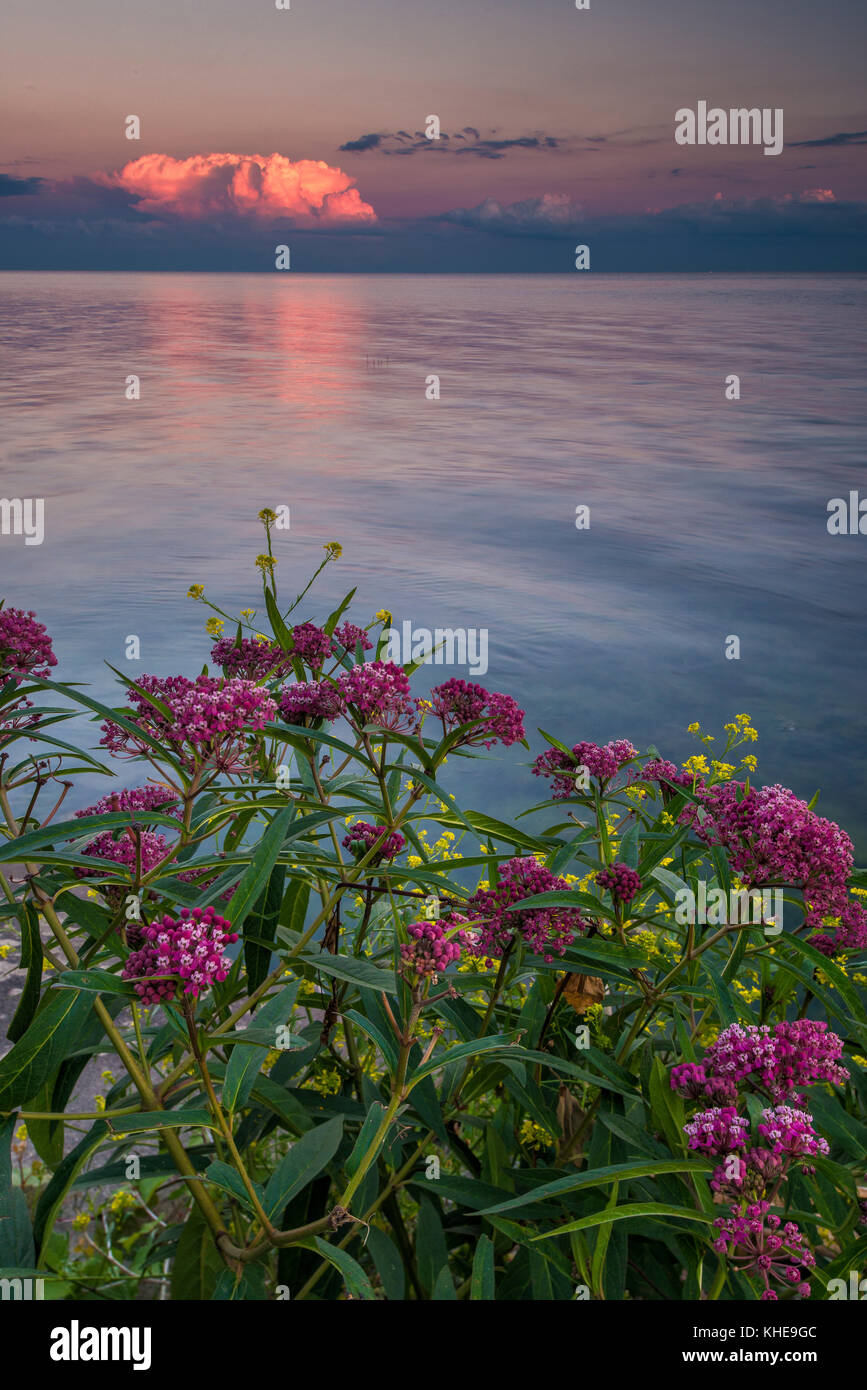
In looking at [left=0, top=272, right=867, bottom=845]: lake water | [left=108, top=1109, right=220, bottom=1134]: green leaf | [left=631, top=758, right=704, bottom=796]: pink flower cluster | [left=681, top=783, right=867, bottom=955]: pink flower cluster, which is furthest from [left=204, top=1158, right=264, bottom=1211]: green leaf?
[left=0, top=272, right=867, bottom=845]: lake water

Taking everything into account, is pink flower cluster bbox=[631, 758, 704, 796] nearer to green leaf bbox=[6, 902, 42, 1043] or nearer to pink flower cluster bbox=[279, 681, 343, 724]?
pink flower cluster bbox=[279, 681, 343, 724]

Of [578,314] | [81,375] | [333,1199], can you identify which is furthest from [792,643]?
[578,314]

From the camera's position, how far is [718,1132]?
0.65m

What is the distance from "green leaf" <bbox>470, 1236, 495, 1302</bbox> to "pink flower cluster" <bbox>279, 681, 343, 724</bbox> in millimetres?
457

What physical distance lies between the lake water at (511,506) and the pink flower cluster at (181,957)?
12.7 ft

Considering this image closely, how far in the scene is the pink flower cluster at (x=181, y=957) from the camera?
62 cm

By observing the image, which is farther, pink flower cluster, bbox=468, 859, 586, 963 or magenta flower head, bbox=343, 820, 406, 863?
magenta flower head, bbox=343, 820, 406, 863

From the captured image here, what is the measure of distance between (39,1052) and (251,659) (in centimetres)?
48

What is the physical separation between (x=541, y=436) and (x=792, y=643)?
5.52m

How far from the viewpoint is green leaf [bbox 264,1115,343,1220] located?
0.73 meters

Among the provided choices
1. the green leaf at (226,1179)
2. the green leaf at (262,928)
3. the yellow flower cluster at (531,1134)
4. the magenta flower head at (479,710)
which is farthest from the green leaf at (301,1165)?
the magenta flower head at (479,710)

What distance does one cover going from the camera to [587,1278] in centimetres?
75

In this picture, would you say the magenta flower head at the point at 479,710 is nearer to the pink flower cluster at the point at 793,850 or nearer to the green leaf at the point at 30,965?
the pink flower cluster at the point at 793,850
